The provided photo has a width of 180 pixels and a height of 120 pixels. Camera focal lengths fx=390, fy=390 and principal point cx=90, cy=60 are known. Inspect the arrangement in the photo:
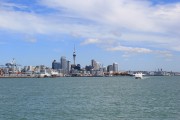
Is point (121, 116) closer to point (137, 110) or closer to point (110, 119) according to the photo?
point (110, 119)

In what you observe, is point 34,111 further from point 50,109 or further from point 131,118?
point 131,118

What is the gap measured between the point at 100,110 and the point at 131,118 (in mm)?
9660

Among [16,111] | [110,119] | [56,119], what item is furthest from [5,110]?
[110,119]

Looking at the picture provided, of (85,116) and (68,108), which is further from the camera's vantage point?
(68,108)

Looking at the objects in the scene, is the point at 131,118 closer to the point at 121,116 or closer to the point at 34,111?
the point at 121,116

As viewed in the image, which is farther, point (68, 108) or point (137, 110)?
point (68, 108)

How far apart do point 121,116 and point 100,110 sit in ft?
23.6

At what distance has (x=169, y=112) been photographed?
58.9 m

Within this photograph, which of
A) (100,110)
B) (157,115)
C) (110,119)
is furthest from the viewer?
(100,110)

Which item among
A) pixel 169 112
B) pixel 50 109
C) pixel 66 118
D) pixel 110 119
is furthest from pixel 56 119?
pixel 169 112

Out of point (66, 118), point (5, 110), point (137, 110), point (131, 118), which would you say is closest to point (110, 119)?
point (131, 118)

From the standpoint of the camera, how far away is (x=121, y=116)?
54.0m

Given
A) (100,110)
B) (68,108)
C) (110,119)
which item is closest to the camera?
(110,119)

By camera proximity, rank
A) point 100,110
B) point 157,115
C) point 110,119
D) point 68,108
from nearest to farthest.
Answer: point 110,119 < point 157,115 < point 100,110 < point 68,108
